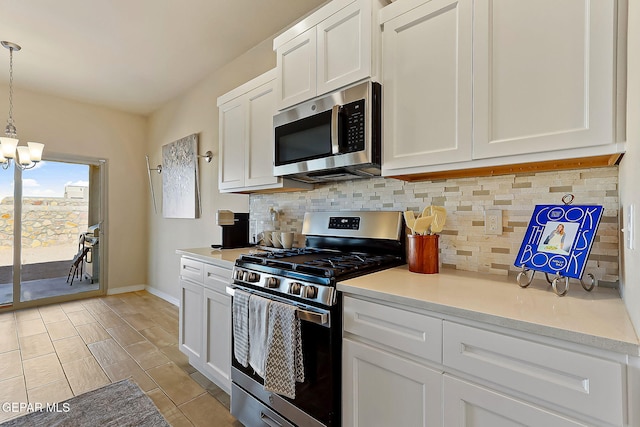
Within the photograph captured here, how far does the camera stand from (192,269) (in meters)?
2.30

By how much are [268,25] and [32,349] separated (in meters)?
3.68

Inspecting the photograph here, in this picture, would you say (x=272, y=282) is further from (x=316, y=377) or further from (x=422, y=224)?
(x=422, y=224)

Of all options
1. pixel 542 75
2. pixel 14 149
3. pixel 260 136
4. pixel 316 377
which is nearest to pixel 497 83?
pixel 542 75

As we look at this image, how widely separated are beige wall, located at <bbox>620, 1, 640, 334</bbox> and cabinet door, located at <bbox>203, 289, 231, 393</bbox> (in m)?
1.85

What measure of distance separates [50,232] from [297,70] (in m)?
4.47

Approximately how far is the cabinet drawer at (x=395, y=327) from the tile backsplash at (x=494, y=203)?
64 cm

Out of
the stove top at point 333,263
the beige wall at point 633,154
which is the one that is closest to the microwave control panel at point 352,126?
the stove top at point 333,263

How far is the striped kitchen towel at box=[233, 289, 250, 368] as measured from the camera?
1.62 metres

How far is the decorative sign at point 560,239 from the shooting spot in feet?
3.58

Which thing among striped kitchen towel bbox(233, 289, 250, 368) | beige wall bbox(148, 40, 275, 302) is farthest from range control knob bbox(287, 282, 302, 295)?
beige wall bbox(148, 40, 275, 302)

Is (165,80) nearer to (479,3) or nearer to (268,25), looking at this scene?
(268,25)

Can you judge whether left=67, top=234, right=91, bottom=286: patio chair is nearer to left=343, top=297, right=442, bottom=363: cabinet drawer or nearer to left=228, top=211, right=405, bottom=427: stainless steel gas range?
left=228, top=211, right=405, bottom=427: stainless steel gas range

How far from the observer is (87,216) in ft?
14.8

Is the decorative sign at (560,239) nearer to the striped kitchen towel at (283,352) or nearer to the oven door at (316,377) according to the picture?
the oven door at (316,377)
